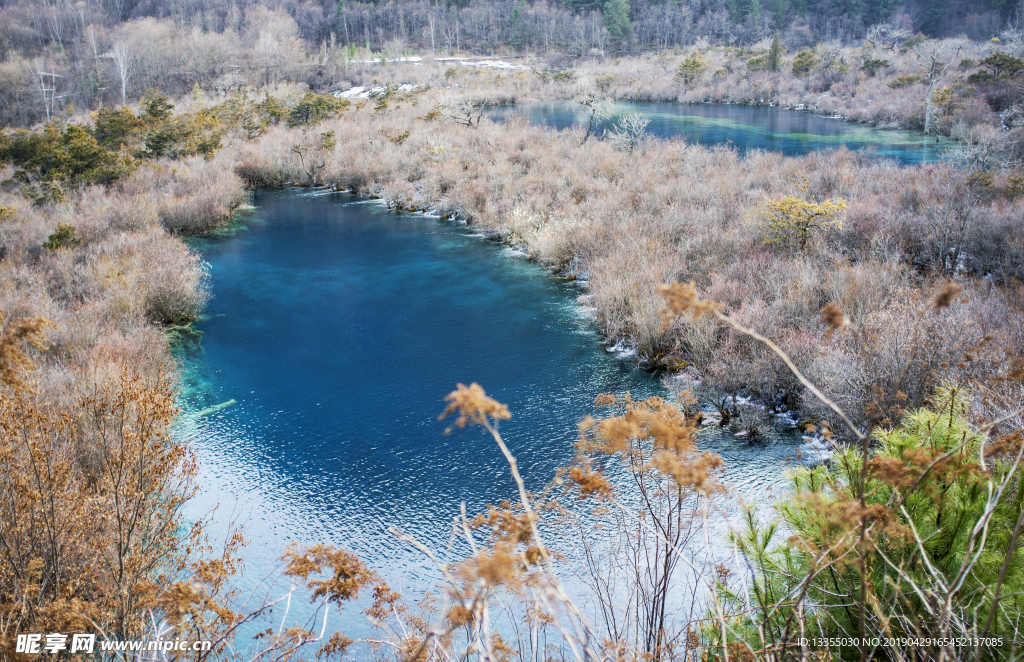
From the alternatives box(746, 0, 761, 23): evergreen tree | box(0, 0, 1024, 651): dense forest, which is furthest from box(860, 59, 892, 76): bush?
box(746, 0, 761, 23): evergreen tree

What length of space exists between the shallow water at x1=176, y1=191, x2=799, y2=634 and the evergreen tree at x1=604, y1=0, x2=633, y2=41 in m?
65.0

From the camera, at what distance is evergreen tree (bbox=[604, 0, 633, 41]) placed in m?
73.9

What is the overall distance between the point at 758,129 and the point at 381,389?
1174 inches

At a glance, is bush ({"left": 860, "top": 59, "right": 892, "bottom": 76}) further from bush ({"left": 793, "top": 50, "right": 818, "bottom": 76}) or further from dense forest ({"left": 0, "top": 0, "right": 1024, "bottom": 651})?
bush ({"left": 793, "top": 50, "right": 818, "bottom": 76})

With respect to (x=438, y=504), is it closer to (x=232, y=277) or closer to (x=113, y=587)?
(x=113, y=587)

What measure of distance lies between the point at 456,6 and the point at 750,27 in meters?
36.9

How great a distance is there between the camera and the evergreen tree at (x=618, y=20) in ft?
243

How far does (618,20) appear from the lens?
74.1 m

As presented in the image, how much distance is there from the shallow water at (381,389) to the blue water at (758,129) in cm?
1673

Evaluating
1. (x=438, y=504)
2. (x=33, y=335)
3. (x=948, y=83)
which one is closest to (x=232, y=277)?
(x=438, y=504)

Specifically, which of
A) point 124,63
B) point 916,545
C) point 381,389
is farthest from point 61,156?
point 124,63

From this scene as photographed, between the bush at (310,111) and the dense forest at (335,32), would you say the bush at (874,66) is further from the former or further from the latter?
the bush at (310,111)

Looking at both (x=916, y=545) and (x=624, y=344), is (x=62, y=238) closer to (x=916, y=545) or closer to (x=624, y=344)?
(x=624, y=344)

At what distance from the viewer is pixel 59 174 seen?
64.9 ft
